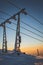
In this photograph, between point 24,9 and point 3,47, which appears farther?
point 3,47

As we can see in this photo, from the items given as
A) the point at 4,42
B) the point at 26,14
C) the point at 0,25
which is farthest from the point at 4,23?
the point at 26,14

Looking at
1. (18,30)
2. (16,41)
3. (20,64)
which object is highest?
(18,30)

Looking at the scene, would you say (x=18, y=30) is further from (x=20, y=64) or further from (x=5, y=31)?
(x=20, y=64)

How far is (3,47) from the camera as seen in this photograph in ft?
124

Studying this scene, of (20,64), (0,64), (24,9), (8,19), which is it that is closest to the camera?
(0,64)

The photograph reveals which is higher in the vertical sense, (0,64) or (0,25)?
(0,25)

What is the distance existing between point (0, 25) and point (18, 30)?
9476 mm

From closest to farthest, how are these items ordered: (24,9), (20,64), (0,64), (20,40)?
(0,64) → (20,64) → (20,40) → (24,9)

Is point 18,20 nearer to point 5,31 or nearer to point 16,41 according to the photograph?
point 16,41

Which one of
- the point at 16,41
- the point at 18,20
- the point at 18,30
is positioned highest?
the point at 18,20

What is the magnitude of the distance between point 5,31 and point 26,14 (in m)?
8.67

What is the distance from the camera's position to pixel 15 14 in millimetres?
34312

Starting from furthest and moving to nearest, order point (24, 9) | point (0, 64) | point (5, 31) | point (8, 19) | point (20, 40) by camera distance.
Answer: point (5, 31) < point (8, 19) < point (24, 9) < point (20, 40) < point (0, 64)

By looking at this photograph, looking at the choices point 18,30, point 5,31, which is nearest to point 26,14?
point 18,30
